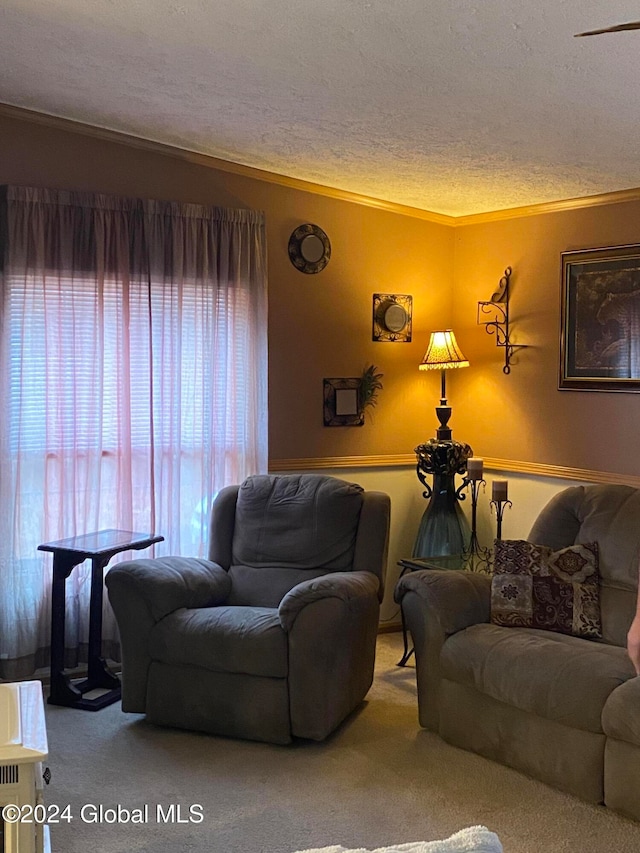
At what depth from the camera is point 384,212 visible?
17.3ft

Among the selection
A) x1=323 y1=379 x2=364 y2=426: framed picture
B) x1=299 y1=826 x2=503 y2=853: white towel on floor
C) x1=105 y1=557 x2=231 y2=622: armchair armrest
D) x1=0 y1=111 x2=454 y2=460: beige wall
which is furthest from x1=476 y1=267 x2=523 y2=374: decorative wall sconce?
x1=299 y1=826 x2=503 y2=853: white towel on floor

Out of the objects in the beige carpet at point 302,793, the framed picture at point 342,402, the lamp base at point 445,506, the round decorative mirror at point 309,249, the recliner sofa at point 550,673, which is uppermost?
the round decorative mirror at point 309,249

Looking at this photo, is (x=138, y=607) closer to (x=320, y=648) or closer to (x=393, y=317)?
(x=320, y=648)

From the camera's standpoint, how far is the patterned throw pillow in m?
3.61

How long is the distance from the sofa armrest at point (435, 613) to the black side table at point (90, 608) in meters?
1.22

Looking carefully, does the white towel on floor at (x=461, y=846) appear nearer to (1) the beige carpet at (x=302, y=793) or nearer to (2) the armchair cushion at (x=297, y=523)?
(1) the beige carpet at (x=302, y=793)

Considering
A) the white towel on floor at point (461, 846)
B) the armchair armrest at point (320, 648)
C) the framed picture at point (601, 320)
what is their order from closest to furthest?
the white towel on floor at point (461, 846) → the armchair armrest at point (320, 648) → the framed picture at point (601, 320)

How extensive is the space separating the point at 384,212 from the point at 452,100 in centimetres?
192

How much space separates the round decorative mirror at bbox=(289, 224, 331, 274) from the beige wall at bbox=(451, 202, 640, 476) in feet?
3.34

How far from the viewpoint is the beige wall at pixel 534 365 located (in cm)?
466

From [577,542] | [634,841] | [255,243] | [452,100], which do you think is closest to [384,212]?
[255,243]

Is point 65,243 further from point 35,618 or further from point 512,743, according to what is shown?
point 512,743

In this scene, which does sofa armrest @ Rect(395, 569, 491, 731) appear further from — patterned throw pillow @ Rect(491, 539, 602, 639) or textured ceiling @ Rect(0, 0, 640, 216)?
textured ceiling @ Rect(0, 0, 640, 216)

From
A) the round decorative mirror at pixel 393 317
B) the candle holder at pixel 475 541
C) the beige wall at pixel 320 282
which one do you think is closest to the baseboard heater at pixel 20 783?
the candle holder at pixel 475 541
